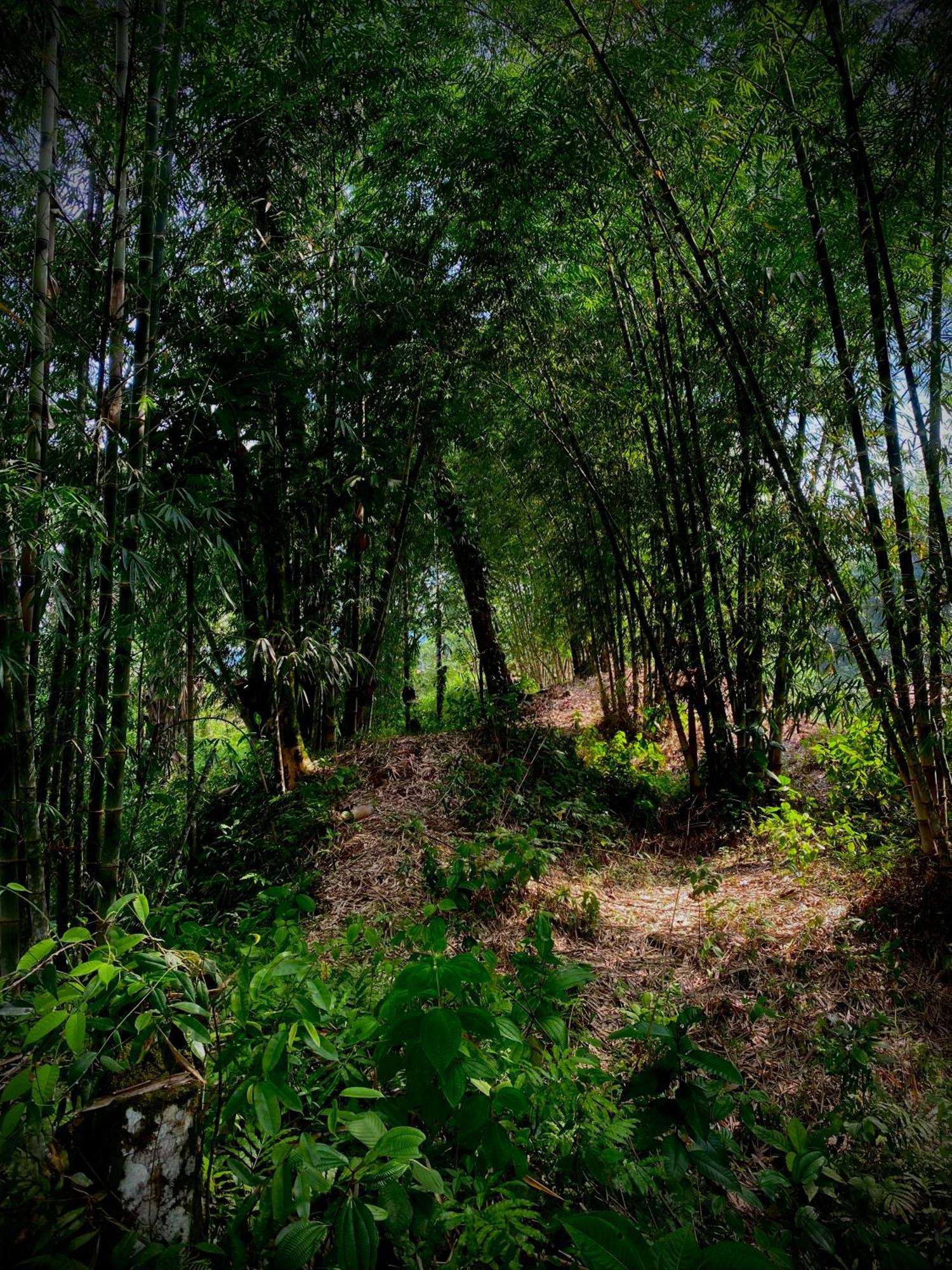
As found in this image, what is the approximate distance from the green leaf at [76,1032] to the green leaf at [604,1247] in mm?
623

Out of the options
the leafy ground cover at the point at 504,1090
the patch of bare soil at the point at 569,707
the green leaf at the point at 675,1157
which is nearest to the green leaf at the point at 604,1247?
the leafy ground cover at the point at 504,1090

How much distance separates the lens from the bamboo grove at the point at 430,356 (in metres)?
1.70

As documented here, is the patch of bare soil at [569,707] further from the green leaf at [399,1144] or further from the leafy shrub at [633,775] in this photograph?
the green leaf at [399,1144]

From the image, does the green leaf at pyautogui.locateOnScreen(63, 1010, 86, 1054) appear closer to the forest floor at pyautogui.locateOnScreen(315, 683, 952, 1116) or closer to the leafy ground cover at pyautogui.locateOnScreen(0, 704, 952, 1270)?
the leafy ground cover at pyautogui.locateOnScreen(0, 704, 952, 1270)

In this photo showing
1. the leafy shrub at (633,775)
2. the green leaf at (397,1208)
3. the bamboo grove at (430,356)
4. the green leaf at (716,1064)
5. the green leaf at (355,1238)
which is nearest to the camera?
the green leaf at (355,1238)

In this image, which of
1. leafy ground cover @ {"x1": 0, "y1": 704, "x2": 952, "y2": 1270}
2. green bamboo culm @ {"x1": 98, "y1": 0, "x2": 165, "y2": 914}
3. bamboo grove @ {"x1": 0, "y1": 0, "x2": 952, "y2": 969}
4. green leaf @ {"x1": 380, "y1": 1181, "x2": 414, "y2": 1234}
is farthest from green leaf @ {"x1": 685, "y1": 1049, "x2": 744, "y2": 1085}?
green bamboo culm @ {"x1": 98, "y1": 0, "x2": 165, "y2": 914}

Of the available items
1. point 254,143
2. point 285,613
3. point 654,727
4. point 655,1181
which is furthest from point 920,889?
Result: point 254,143

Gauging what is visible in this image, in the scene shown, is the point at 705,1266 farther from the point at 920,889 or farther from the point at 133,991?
the point at 920,889

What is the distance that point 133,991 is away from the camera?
2.90 feet

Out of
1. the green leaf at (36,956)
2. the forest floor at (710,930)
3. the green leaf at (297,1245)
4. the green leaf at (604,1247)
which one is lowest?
the forest floor at (710,930)

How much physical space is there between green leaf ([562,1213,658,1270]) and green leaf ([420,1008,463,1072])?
0.73ft

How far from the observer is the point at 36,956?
878 mm

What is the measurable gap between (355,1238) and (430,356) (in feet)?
12.1

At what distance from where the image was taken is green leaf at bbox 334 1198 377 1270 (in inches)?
28.2
